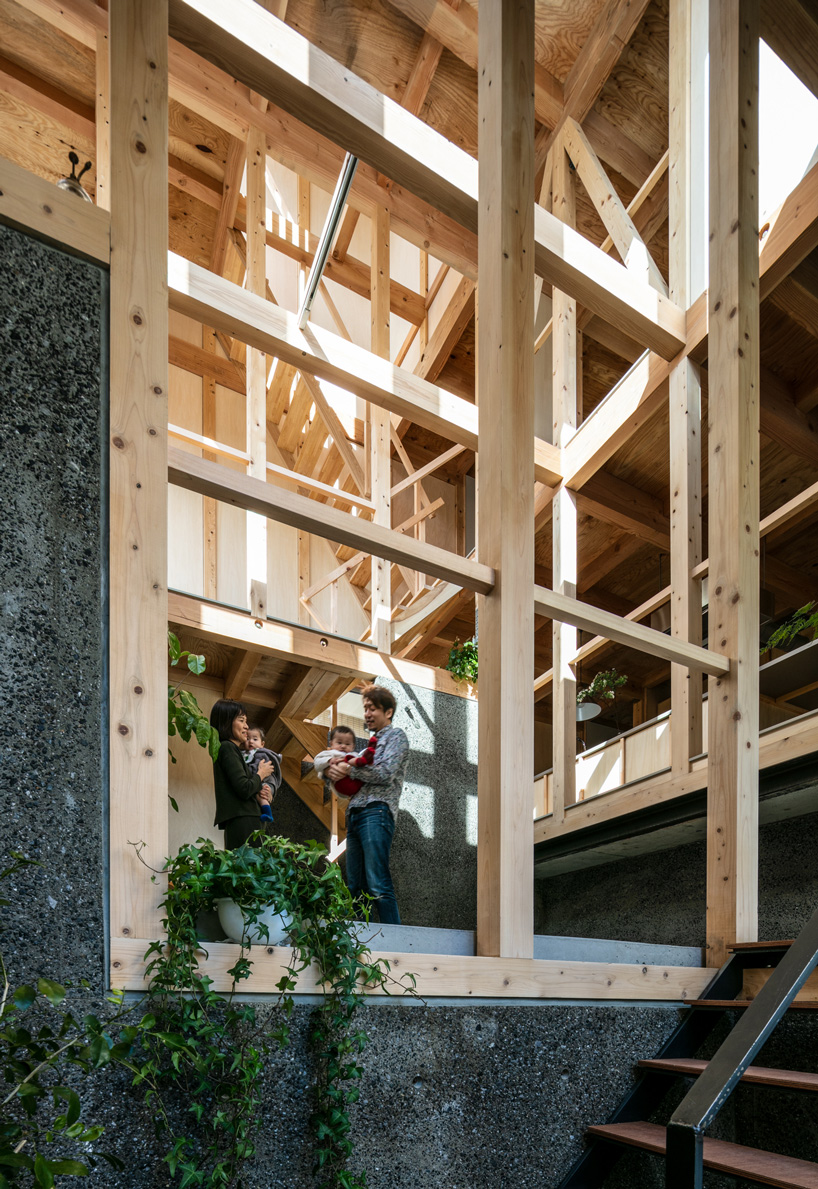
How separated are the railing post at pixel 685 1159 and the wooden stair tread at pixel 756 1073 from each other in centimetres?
61

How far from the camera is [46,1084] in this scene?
1.74m

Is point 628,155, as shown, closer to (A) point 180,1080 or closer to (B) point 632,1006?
(B) point 632,1006

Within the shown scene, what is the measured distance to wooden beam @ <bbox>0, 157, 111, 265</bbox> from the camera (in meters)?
2.03

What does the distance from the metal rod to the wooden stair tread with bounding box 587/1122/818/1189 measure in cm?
301

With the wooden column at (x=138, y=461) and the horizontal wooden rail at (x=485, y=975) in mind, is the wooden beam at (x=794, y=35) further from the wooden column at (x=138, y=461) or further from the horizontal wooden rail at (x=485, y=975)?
the horizontal wooden rail at (x=485, y=975)

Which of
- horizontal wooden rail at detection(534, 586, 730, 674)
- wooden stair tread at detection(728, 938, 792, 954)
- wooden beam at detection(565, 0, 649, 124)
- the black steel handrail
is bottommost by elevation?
wooden stair tread at detection(728, 938, 792, 954)

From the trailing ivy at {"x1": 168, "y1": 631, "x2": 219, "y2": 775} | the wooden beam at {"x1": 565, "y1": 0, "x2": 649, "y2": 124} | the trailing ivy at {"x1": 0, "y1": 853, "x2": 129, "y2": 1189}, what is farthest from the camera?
the wooden beam at {"x1": 565, "y1": 0, "x2": 649, "y2": 124}

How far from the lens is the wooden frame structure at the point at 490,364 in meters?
2.19

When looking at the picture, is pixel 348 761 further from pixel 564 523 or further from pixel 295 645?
pixel 564 523

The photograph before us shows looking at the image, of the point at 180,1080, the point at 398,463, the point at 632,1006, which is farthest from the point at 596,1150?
Answer: the point at 398,463

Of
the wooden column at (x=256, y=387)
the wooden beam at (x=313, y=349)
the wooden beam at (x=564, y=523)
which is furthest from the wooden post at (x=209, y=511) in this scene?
the wooden beam at (x=564, y=523)

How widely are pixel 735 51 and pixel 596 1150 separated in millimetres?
3712

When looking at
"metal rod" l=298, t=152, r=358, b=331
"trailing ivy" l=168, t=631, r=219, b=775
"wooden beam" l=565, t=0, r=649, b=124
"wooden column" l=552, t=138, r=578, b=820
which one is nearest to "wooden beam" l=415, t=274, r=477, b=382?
"wooden column" l=552, t=138, r=578, b=820

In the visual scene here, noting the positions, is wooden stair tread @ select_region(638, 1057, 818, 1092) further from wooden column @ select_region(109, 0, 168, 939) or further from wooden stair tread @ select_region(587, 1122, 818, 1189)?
wooden column @ select_region(109, 0, 168, 939)
